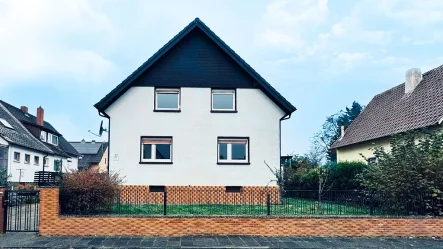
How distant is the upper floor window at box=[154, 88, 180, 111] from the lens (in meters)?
19.2

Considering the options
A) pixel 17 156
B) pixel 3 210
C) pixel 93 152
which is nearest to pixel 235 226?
pixel 3 210

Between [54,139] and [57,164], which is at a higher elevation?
[54,139]

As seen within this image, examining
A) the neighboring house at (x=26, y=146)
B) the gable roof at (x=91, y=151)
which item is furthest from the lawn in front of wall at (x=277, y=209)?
the gable roof at (x=91, y=151)

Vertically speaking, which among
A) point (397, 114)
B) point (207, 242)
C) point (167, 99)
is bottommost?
point (207, 242)

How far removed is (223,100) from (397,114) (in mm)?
10780

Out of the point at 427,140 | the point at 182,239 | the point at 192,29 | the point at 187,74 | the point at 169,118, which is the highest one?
the point at 192,29

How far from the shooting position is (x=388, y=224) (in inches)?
459

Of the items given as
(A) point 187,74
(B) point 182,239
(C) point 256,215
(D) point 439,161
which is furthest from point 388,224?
Result: (A) point 187,74

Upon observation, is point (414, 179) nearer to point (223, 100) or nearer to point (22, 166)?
point (223, 100)

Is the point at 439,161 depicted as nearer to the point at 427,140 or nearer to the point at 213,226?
the point at 427,140

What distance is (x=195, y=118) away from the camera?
1902 cm

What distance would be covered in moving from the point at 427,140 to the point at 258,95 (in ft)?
26.5

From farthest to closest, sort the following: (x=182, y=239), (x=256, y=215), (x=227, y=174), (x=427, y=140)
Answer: (x=227, y=174)
(x=427, y=140)
(x=256, y=215)
(x=182, y=239)

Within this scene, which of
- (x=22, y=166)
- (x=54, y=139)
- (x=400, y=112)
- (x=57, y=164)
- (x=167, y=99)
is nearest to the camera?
(x=167, y=99)
